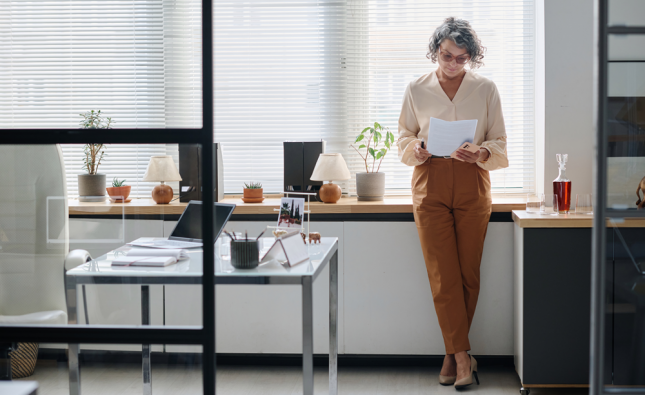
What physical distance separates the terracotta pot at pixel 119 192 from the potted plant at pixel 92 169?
0.06 ft

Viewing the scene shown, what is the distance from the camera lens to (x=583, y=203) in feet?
9.09

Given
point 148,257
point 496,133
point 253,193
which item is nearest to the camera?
point 148,257

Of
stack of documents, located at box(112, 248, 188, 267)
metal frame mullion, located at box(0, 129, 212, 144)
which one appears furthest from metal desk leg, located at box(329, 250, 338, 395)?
metal frame mullion, located at box(0, 129, 212, 144)

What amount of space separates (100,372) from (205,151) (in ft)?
1.73

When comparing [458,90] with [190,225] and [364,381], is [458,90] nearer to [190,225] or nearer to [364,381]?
[364,381]

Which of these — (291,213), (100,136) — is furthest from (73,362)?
(291,213)

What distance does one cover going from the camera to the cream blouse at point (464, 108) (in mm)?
2789

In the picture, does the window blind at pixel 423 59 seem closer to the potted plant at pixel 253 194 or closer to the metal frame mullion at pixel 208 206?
the potted plant at pixel 253 194

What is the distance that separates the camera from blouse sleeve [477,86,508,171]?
272cm

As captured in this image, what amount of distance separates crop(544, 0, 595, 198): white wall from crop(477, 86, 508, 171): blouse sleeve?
36 centimetres

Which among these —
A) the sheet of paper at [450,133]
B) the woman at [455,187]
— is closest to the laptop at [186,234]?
the sheet of paper at [450,133]

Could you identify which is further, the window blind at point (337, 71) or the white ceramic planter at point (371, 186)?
the window blind at point (337, 71)

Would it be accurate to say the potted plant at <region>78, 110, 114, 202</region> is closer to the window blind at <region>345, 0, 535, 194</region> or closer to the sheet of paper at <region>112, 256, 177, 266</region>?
the sheet of paper at <region>112, 256, 177, 266</region>

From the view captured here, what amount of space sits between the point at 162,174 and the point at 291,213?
1.16 meters
